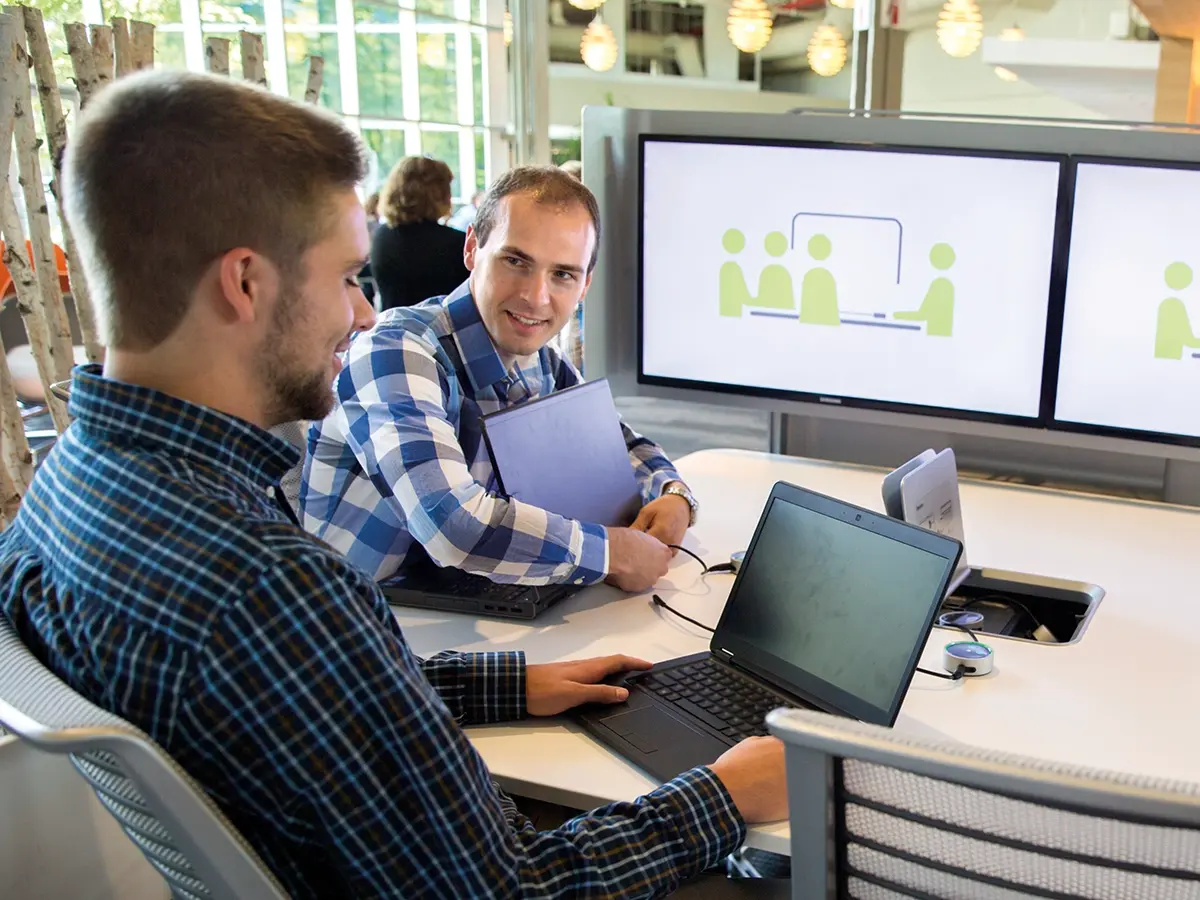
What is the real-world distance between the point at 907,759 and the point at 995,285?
164cm

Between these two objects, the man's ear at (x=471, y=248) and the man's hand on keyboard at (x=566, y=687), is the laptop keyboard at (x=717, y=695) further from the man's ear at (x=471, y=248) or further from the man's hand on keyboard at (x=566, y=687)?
the man's ear at (x=471, y=248)

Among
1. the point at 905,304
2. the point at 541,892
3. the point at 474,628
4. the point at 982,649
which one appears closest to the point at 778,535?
the point at 982,649

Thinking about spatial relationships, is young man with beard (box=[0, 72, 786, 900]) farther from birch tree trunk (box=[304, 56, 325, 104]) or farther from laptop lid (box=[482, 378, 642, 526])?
birch tree trunk (box=[304, 56, 325, 104])

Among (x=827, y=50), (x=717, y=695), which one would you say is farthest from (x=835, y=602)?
(x=827, y=50)

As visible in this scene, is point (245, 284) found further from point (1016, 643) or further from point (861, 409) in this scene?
point (861, 409)

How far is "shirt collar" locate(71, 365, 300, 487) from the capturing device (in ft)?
3.22

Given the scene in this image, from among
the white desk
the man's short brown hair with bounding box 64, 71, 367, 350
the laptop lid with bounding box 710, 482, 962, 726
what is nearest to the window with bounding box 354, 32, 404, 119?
the white desk

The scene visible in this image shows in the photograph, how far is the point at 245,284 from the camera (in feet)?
3.30

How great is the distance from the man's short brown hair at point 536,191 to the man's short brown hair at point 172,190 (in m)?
1.04

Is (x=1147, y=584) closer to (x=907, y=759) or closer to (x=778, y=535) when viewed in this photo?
(x=778, y=535)

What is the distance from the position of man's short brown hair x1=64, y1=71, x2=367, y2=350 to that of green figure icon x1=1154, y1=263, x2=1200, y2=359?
1.63 metres

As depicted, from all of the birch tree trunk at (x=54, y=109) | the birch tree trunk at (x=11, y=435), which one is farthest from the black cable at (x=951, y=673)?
the birch tree trunk at (x=11, y=435)

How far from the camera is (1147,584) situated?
1849 millimetres

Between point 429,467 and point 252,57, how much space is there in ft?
9.78
